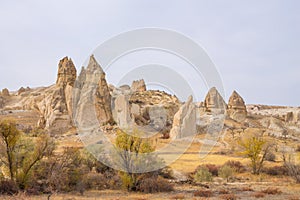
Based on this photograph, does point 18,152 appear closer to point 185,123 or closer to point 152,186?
point 152,186

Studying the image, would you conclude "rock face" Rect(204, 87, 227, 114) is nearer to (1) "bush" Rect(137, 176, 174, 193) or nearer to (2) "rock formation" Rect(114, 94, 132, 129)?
(2) "rock formation" Rect(114, 94, 132, 129)

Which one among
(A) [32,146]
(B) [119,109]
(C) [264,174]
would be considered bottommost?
(C) [264,174]

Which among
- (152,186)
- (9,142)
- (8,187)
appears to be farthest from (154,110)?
(8,187)

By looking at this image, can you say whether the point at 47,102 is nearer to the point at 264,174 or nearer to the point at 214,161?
the point at 214,161

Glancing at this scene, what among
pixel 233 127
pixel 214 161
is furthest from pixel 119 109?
pixel 214 161

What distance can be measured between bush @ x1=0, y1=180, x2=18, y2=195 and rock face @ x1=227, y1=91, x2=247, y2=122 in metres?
55.0

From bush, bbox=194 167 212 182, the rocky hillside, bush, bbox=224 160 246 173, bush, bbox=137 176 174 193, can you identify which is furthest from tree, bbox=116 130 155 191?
the rocky hillside

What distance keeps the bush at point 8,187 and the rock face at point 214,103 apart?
5018cm

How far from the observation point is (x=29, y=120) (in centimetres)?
5672

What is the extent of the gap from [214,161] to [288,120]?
54157 millimetres

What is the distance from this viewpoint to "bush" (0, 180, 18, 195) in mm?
13238

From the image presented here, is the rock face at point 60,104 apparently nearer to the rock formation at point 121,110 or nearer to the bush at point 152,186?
the rock formation at point 121,110

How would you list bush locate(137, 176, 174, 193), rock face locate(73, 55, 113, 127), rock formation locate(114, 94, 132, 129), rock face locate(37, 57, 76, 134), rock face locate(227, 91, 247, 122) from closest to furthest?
1. bush locate(137, 176, 174, 193)
2. rock face locate(37, 57, 76, 134)
3. rock face locate(73, 55, 113, 127)
4. rock formation locate(114, 94, 132, 129)
5. rock face locate(227, 91, 247, 122)

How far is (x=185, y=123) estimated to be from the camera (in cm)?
4084
